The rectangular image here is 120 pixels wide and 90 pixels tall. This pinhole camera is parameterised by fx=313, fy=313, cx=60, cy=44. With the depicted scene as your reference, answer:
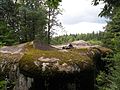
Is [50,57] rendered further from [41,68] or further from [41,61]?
[41,68]

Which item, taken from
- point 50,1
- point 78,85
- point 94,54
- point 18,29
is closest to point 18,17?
point 18,29

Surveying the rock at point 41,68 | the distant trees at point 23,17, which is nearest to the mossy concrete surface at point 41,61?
the rock at point 41,68

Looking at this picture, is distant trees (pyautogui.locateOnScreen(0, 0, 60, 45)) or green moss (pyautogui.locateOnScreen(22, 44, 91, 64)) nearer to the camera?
green moss (pyautogui.locateOnScreen(22, 44, 91, 64))

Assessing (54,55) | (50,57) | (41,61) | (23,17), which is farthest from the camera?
(23,17)

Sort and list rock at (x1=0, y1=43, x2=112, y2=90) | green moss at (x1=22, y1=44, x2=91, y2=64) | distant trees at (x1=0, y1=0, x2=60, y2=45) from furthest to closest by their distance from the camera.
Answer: distant trees at (x1=0, y1=0, x2=60, y2=45) → green moss at (x1=22, y1=44, x2=91, y2=64) → rock at (x1=0, y1=43, x2=112, y2=90)

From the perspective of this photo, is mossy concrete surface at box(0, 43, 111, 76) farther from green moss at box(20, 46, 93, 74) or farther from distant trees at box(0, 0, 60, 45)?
distant trees at box(0, 0, 60, 45)

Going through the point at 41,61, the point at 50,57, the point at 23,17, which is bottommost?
the point at 41,61

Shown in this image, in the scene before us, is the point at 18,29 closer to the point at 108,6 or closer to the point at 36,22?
the point at 36,22

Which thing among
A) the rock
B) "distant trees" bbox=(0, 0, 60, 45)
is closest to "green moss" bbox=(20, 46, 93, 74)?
the rock

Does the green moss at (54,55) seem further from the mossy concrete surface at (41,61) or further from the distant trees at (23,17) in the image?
the distant trees at (23,17)

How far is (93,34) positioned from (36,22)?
92.3 meters

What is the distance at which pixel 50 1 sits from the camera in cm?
367

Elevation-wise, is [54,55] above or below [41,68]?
above

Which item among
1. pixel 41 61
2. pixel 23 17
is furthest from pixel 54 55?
pixel 23 17
